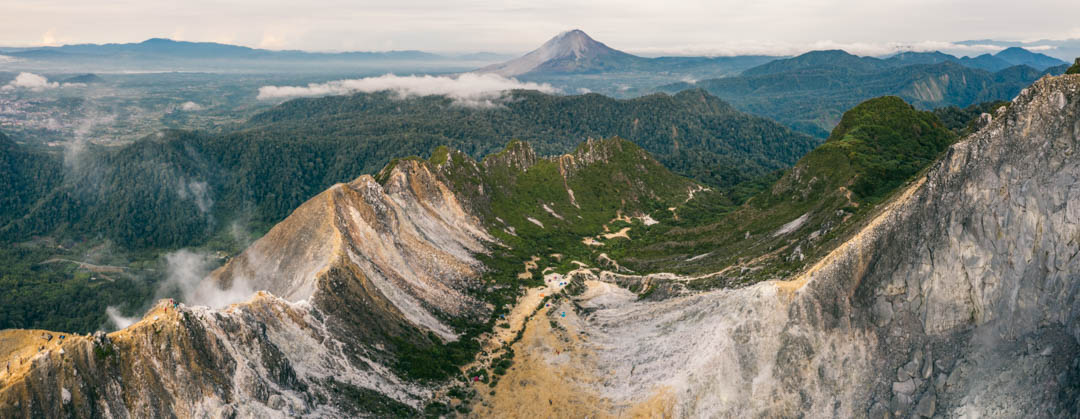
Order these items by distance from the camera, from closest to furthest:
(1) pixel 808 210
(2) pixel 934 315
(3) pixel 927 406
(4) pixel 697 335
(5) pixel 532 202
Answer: (3) pixel 927 406 < (2) pixel 934 315 < (4) pixel 697 335 < (1) pixel 808 210 < (5) pixel 532 202

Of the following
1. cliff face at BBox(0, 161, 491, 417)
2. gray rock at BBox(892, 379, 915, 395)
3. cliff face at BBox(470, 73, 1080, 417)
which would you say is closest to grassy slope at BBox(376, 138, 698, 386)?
cliff face at BBox(0, 161, 491, 417)

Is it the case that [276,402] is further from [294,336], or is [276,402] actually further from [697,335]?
[697,335]

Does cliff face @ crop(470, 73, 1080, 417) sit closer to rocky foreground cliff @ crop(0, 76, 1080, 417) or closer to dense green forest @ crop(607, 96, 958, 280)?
rocky foreground cliff @ crop(0, 76, 1080, 417)

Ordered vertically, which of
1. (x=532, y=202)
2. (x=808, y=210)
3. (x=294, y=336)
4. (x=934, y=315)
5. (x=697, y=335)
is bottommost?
(x=697, y=335)

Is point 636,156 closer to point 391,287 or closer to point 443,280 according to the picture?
point 443,280

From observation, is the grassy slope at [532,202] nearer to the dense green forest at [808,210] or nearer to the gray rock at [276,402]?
the dense green forest at [808,210]

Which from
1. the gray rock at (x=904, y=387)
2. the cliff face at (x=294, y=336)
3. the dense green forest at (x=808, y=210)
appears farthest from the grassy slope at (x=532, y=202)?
the gray rock at (x=904, y=387)

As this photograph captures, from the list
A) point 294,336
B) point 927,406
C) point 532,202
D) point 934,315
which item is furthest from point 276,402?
point 532,202

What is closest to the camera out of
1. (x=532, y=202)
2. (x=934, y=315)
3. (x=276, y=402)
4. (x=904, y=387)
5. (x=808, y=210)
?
(x=904, y=387)
